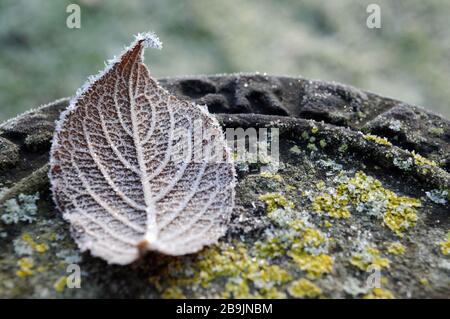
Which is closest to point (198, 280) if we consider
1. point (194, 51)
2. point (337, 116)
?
point (337, 116)

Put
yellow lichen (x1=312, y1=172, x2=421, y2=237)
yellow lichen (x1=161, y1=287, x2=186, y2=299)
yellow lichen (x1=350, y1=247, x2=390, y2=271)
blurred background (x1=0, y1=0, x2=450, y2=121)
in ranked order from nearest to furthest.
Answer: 1. yellow lichen (x1=161, y1=287, x2=186, y2=299)
2. yellow lichen (x1=350, y1=247, x2=390, y2=271)
3. yellow lichen (x1=312, y1=172, x2=421, y2=237)
4. blurred background (x1=0, y1=0, x2=450, y2=121)

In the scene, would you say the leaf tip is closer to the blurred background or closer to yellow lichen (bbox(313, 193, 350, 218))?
yellow lichen (bbox(313, 193, 350, 218))

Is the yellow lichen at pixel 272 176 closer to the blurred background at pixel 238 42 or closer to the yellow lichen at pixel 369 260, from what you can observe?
the yellow lichen at pixel 369 260

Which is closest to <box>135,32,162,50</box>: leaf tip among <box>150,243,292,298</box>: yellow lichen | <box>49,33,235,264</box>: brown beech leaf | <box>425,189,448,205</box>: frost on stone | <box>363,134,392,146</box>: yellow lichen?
<box>49,33,235,264</box>: brown beech leaf

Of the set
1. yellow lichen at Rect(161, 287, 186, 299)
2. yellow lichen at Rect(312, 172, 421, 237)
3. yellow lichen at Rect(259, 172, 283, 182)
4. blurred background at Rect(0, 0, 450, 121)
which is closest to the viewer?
yellow lichen at Rect(161, 287, 186, 299)
